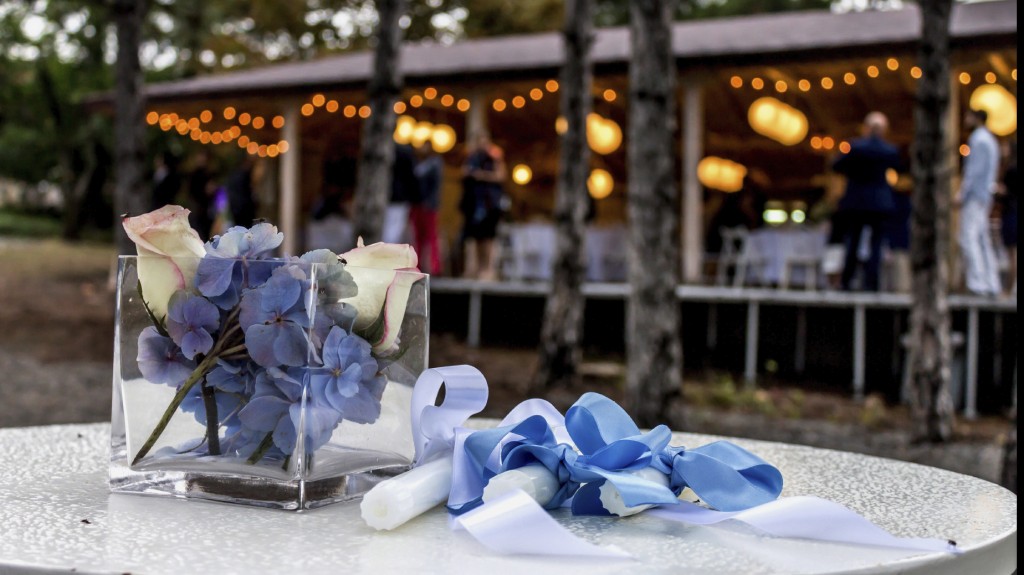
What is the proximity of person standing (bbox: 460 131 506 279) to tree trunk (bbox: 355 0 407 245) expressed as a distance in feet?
9.80

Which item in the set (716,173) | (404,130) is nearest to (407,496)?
(716,173)

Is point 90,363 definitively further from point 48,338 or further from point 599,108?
point 599,108

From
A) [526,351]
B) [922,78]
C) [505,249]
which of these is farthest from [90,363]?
[922,78]

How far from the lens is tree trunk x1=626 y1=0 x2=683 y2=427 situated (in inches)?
266

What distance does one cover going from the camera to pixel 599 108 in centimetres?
1623

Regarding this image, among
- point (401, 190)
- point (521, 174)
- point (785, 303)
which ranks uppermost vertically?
point (521, 174)

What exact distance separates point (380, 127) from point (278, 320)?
8.01 meters

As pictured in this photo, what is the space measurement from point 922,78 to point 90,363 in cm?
766

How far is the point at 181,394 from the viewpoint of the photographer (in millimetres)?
1040

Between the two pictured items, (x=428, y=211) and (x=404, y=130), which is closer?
(x=428, y=211)

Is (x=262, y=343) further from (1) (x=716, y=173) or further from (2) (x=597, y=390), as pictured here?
(1) (x=716, y=173)

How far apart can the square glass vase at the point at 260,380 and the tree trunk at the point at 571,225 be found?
7623mm

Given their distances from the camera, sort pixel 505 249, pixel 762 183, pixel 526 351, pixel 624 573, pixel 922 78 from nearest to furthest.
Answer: pixel 624 573
pixel 922 78
pixel 526 351
pixel 505 249
pixel 762 183

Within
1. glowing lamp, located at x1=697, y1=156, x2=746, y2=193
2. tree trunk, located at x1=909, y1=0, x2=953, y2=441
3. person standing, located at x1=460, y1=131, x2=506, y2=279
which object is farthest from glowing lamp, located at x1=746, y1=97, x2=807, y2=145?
tree trunk, located at x1=909, y1=0, x2=953, y2=441
